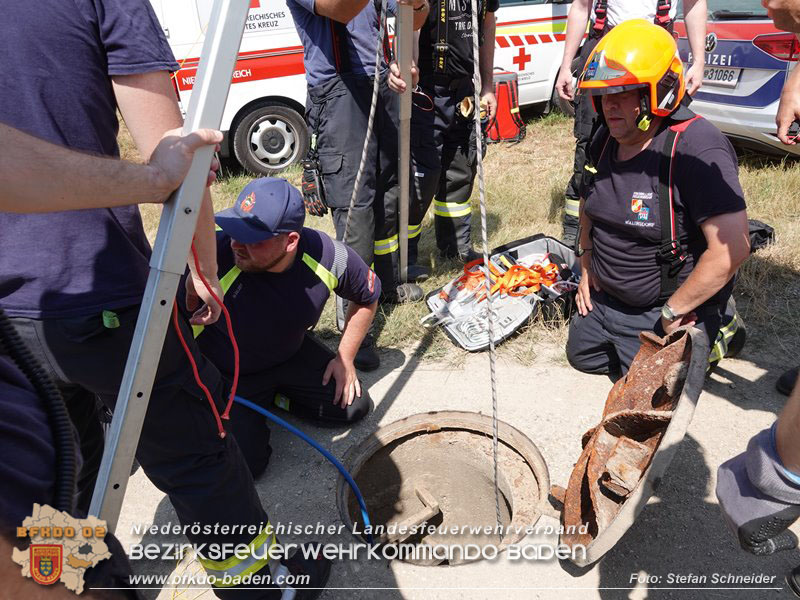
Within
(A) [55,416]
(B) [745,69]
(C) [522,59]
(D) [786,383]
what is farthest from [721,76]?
(A) [55,416]

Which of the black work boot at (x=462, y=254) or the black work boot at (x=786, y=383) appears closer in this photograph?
the black work boot at (x=786, y=383)

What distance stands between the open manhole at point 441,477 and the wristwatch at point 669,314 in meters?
0.90

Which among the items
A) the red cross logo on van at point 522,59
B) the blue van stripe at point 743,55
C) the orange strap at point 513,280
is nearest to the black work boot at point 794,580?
the orange strap at point 513,280

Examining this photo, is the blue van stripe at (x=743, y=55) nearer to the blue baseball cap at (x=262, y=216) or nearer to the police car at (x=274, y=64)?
the police car at (x=274, y=64)

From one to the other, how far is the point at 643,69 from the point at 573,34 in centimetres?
190

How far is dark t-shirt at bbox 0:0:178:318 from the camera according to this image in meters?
1.40

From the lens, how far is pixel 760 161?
5785mm

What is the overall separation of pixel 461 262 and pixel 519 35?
13.2ft

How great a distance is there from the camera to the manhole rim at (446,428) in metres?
2.58

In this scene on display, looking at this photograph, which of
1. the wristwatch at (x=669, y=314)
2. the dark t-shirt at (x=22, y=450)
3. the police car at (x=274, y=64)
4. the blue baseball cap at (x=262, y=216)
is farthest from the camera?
the police car at (x=274, y=64)

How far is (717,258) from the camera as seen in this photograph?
8.58ft

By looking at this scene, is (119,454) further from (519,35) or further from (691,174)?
(519,35)

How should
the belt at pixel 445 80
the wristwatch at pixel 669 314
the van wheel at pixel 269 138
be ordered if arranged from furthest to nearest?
the van wheel at pixel 269 138 → the belt at pixel 445 80 → the wristwatch at pixel 669 314

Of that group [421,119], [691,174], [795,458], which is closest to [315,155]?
[421,119]
